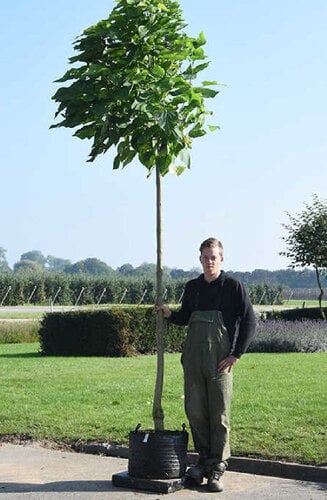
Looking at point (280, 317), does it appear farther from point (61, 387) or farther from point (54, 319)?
point (61, 387)

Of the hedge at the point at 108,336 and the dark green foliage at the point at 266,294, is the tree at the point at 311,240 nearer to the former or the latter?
the hedge at the point at 108,336

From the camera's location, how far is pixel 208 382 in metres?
7.14

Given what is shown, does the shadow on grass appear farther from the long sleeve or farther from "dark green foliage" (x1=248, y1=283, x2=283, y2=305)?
"dark green foliage" (x1=248, y1=283, x2=283, y2=305)

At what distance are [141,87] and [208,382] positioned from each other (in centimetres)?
250

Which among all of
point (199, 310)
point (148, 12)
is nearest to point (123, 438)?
point (199, 310)

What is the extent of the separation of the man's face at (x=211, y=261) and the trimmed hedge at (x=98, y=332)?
12.6 meters

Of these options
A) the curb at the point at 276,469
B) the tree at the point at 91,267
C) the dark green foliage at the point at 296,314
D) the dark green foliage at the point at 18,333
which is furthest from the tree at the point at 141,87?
the tree at the point at 91,267

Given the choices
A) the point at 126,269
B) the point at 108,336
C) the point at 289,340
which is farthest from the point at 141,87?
the point at 126,269

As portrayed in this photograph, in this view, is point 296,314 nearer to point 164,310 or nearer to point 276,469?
point 276,469

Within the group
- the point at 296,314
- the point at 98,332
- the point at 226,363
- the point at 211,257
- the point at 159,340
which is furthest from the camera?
the point at 296,314

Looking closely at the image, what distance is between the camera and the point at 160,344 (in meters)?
7.62

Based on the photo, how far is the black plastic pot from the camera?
23.7ft

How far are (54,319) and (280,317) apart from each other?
1247cm

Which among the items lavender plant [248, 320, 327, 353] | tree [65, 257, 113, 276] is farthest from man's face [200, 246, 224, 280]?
tree [65, 257, 113, 276]
